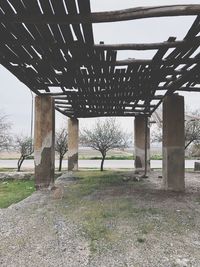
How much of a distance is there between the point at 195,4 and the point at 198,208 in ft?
14.0

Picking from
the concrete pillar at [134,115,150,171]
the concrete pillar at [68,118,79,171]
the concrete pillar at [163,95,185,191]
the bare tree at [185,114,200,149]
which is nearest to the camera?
the concrete pillar at [163,95,185,191]

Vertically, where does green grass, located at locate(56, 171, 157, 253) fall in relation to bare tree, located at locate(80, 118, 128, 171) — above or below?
below

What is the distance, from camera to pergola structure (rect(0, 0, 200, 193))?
156 inches

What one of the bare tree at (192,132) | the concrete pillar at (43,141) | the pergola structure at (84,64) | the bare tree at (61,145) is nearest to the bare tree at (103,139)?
the bare tree at (61,145)

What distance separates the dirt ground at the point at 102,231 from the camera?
3.95m

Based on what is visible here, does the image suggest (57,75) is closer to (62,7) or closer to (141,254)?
(62,7)

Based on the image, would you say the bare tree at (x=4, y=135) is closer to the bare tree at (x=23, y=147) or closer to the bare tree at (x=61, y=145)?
the bare tree at (x=23, y=147)

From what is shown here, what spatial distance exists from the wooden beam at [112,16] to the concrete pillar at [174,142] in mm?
5343

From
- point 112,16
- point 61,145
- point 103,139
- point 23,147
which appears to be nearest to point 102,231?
point 112,16

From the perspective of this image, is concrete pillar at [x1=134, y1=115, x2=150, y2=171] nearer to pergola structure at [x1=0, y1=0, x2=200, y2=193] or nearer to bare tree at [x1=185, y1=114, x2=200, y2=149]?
pergola structure at [x1=0, y1=0, x2=200, y2=193]

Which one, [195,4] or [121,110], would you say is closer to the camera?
[195,4]

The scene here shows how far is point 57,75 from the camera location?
23.8ft

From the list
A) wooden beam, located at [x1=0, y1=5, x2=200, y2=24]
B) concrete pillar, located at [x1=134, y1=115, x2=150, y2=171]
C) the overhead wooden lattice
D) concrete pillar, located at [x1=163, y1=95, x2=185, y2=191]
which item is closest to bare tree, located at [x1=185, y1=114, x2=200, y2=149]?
concrete pillar, located at [x1=134, y1=115, x2=150, y2=171]

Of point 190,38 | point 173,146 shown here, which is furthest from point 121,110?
point 190,38
